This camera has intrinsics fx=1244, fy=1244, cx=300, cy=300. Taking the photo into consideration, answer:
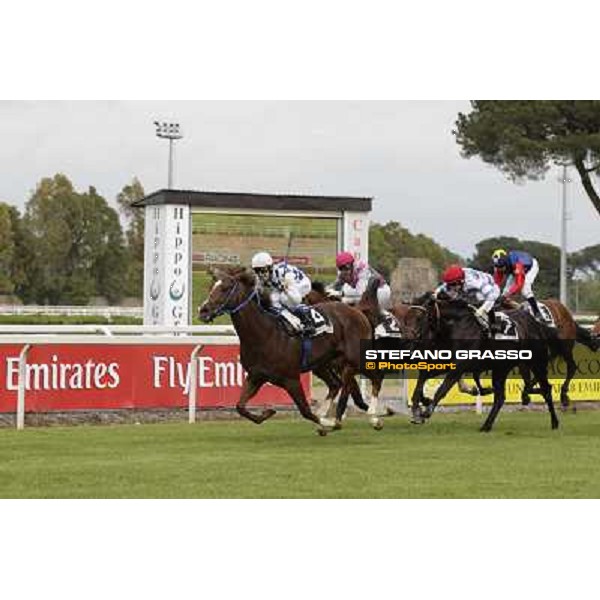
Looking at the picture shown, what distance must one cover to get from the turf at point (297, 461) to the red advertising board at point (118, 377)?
562mm

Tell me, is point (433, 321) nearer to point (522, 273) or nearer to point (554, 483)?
point (522, 273)

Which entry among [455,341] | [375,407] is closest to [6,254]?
[375,407]

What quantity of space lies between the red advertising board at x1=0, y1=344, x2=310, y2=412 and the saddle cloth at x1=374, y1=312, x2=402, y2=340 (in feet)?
6.59

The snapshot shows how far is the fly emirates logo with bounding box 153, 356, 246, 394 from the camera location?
503 inches

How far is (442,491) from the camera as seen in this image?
24.6 ft

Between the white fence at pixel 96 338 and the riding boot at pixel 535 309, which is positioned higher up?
the riding boot at pixel 535 309

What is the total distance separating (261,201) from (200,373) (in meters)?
6.31

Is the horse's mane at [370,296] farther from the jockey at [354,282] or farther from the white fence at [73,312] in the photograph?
the white fence at [73,312]

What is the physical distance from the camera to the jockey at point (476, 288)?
11602 millimetres

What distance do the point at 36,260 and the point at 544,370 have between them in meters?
26.8

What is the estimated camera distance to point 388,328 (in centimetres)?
1191

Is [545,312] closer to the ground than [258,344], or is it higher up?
higher up

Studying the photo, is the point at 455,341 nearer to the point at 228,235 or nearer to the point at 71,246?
the point at 228,235

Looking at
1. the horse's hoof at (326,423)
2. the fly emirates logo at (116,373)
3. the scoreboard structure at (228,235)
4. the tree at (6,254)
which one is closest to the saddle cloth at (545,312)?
the horse's hoof at (326,423)
